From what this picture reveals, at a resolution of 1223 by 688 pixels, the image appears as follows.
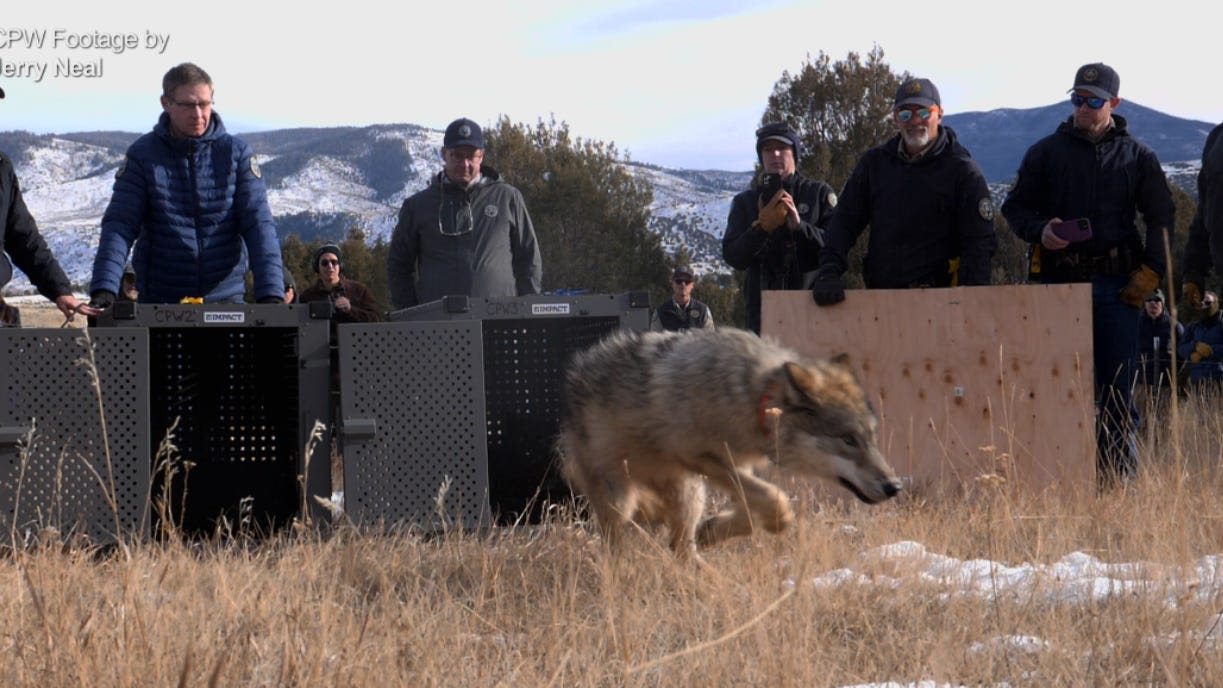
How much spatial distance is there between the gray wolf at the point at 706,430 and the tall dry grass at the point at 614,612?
0.63 ft

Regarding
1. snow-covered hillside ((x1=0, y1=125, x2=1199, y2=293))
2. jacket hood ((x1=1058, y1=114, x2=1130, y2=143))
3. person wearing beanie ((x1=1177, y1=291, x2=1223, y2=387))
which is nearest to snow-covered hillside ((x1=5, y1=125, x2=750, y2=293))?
snow-covered hillside ((x1=0, y1=125, x2=1199, y2=293))

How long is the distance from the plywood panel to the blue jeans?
365mm

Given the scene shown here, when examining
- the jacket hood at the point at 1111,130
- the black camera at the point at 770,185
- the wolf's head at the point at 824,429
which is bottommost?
the wolf's head at the point at 824,429

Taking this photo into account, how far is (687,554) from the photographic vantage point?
18.1ft

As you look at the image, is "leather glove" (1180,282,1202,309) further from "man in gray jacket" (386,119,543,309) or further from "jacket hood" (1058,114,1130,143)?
"man in gray jacket" (386,119,543,309)

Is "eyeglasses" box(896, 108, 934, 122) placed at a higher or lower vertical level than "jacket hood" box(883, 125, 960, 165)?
higher

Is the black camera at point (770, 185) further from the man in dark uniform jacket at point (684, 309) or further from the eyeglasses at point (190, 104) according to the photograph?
the man in dark uniform jacket at point (684, 309)

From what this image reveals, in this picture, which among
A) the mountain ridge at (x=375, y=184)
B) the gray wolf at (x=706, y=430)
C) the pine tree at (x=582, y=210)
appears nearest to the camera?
the gray wolf at (x=706, y=430)

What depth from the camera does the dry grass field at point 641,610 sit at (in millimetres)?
3393

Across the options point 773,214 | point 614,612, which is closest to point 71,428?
point 614,612

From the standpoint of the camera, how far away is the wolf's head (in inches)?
206

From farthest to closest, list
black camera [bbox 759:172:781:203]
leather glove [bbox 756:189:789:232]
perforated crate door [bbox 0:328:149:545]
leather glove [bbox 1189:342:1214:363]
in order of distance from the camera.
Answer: leather glove [bbox 1189:342:1214:363], black camera [bbox 759:172:781:203], leather glove [bbox 756:189:789:232], perforated crate door [bbox 0:328:149:545]

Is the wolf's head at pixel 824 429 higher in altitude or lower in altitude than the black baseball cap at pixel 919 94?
lower

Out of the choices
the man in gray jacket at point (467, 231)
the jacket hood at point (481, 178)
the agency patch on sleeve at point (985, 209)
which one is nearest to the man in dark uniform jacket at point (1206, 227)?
the agency patch on sleeve at point (985, 209)
